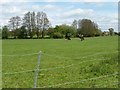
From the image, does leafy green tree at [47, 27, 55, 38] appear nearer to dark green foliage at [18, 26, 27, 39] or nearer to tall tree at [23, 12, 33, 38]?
tall tree at [23, 12, 33, 38]

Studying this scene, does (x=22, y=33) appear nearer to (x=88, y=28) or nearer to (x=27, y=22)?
(x=27, y=22)

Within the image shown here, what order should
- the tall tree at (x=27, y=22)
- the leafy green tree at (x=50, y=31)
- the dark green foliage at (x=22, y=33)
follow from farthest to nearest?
the leafy green tree at (x=50, y=31), the tall tree at (x=27, y=22), the dark green foliage at (x=22, y=33)

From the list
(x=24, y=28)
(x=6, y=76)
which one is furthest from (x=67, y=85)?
(x=24, y=28)

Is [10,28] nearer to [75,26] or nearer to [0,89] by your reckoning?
[75,26]

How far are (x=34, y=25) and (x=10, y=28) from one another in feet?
26.4

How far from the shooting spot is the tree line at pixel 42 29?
9381cm

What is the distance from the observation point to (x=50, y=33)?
330 ft

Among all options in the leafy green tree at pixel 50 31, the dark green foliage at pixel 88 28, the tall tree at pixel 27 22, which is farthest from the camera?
the leafy green tree at pixel 50 31

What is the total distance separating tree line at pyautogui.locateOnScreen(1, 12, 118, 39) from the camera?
9381cm

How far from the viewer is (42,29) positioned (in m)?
100

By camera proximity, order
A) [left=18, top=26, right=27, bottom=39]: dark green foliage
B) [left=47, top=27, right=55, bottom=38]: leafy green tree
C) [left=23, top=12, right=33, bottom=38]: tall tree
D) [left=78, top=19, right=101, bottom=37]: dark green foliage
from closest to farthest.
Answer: [left=18, top=26, right=27, bottom=39]: dark green foliage
[left=78, top=19, right=101, bottom=37]: dark green foliage
[left=23, top=12, right=33, bottom=38]: tall tree
[left=47, top=27, right=55, bottom=38]: leafy green tree

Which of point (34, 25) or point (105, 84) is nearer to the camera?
point (105, 84)

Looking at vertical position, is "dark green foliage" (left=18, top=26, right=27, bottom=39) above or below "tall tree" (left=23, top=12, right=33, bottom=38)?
below

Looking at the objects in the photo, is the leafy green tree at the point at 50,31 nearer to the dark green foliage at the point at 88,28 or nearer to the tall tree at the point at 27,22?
the tall tree at the point at 27,22
